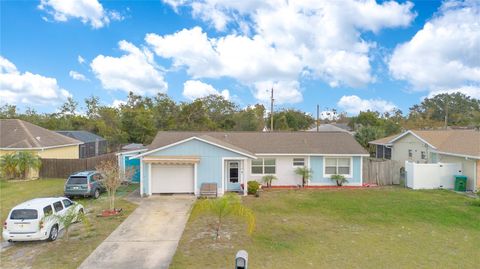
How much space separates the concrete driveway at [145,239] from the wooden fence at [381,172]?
47.3 ft

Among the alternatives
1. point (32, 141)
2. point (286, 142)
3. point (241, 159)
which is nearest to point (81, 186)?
point (241, 159)

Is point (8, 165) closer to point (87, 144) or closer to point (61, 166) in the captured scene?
point (61, 166)

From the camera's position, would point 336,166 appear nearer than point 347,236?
No

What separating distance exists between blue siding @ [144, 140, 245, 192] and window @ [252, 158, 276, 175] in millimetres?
3893

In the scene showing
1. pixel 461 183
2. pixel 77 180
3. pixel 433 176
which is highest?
pixel 77 180

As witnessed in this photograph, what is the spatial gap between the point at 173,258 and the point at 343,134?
20.2 m

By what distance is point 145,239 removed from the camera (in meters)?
12.8

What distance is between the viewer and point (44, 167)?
1130 inches

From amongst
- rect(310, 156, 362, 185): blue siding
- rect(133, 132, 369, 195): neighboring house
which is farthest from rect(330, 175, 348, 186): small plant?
rect(133, 132, 369, 195): neighboring house

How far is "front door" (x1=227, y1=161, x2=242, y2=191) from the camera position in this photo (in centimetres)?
2288

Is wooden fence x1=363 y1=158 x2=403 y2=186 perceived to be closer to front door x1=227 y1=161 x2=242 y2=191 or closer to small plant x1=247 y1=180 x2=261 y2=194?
small plant x1=247 y1=180 x2=261 y2=194

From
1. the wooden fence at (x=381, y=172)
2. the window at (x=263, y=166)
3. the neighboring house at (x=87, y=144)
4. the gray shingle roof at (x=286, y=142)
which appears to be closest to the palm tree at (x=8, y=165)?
the gray shingle roof at (x=286, y=142)

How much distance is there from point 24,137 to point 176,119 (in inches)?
994

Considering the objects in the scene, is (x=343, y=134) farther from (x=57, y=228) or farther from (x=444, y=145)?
(x=57, y=228)
